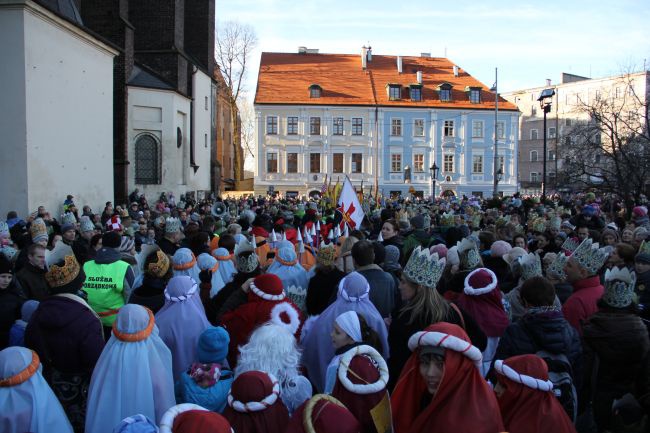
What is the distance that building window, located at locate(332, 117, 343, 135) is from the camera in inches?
2103

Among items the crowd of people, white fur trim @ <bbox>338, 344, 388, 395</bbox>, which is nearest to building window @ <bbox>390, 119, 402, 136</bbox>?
the crowd of people

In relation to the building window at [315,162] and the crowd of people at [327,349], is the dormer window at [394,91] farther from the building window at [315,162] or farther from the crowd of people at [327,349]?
the crowd of people at [327,349]

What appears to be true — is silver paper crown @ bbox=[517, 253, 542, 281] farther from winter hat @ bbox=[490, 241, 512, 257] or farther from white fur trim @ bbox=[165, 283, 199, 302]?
white fur trim @ bbox=[165, 283, 199, 302]

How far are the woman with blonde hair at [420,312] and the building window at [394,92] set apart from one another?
51.4 m

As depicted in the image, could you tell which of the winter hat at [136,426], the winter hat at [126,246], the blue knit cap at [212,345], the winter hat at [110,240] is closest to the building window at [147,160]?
the winter hat at [126,246]

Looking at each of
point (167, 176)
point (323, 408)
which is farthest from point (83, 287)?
point (167, 176)

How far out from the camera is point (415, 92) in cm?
5488

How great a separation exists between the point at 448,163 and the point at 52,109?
41.3 meters

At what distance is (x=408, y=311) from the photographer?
4418 mm

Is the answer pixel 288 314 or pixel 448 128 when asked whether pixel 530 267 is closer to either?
pixel 288 314

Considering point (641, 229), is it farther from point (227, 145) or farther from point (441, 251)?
point (227, 145)

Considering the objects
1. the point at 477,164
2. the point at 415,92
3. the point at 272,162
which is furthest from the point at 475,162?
the point at 272,162

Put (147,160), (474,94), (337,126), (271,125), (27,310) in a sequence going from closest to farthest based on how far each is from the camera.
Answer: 1. (27,310)
2. (147,160)
3. (271,125)
4. (337,126)
5. (474,94)

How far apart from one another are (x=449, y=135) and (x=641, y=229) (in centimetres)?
4704
